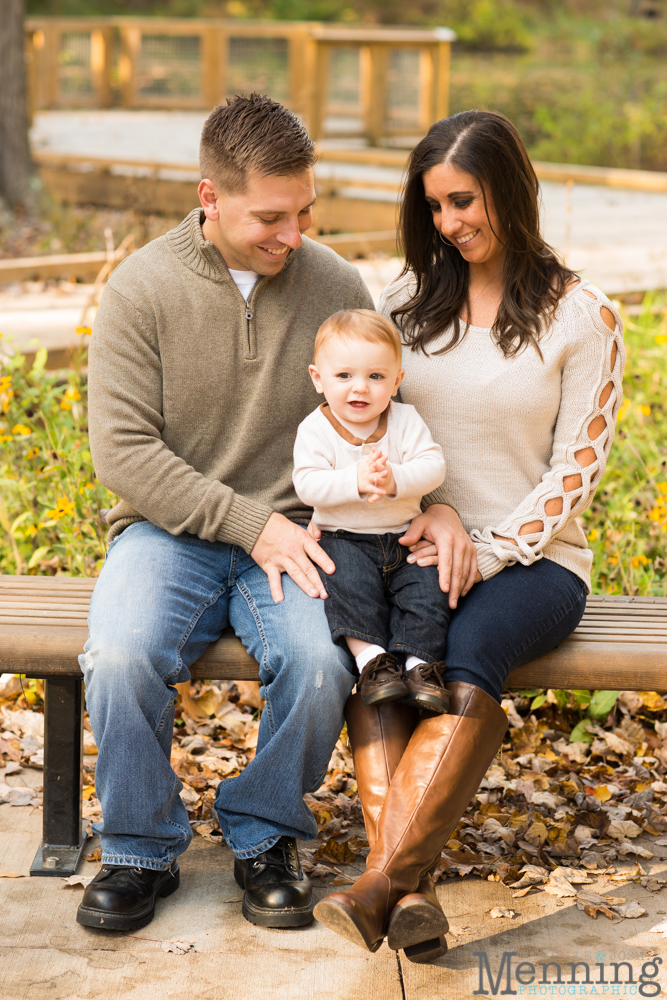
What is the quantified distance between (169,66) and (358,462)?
1871cm

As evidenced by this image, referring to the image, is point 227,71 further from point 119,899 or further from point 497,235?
point 119,899

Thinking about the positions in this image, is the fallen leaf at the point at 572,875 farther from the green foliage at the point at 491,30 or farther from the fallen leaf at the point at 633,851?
the green foliage at the point at 491,30

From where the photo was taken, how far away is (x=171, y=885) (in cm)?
251

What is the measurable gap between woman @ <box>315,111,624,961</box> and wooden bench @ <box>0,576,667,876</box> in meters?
0.08

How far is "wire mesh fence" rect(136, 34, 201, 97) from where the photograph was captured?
19.0 m

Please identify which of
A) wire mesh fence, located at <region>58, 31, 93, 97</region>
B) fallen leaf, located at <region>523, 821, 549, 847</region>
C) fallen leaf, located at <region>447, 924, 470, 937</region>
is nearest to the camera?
fallen leaf, located at <region>447, 924, 470, 937</region>

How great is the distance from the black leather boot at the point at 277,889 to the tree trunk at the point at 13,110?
8474 millimetres

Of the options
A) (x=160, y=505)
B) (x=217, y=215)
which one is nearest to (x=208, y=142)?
(x=217, y=215)

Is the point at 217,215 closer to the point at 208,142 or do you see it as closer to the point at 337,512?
the point at 208,142

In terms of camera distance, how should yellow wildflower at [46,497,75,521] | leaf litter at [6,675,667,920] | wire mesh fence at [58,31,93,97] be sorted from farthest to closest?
wire mesh fence at [58,31,93,97] → yellow wildflower at [46,497,75,521] → leaf litter at [6,675,667,920]

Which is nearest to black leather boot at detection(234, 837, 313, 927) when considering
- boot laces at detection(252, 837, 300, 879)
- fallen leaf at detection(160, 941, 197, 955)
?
boot laces at detection(252, 837, 300, 879)

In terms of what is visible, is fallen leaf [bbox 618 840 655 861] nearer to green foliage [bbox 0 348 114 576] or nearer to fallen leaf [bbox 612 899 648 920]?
fallen leaf [bbox 612 899 648 920]

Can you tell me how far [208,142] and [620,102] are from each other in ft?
59.0

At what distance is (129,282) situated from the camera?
2590 millimetres
